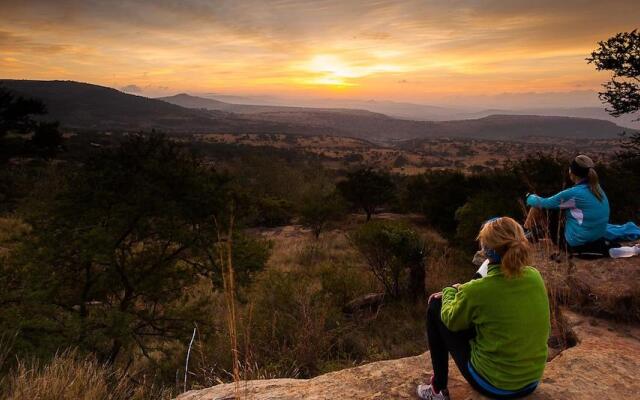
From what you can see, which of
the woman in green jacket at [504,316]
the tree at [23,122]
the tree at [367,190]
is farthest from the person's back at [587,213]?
the tree at [367,190]

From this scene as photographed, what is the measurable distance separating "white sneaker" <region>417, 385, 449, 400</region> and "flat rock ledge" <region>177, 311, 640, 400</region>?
0.28 ft

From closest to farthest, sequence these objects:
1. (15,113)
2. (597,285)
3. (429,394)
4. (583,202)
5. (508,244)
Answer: (508,244)
(429,394)
(597,285)
(583,202)
(15,113)

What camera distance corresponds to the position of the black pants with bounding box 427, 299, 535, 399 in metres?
2.85

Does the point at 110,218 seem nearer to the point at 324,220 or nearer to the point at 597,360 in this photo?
the point at 597,360

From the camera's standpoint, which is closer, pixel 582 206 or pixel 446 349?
pixel 446 349

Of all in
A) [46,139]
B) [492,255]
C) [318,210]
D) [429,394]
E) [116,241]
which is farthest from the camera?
[318,210]

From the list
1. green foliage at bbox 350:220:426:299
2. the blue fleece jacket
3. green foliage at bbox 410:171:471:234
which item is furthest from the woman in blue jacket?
green foliage at bbox 410:171:471:234

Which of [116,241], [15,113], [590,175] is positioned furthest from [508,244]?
[15,113]

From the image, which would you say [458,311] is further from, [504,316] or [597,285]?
[597,285]

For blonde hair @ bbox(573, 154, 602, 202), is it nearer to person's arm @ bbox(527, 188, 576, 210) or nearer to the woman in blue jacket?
the woman in blue jacket

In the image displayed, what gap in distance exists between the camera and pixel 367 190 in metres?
32.1

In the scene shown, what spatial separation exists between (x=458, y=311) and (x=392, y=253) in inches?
339

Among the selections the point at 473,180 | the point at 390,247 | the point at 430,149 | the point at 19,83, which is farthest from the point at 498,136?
the point at 19,83

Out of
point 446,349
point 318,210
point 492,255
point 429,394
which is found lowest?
point 318,210
